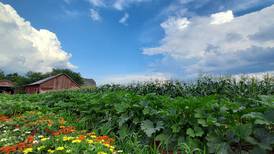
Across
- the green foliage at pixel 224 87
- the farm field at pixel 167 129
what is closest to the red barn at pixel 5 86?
the green foliage at pixel 224 87

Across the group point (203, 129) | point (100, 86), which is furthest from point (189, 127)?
point (100, 86)

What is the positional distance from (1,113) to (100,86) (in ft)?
27.5

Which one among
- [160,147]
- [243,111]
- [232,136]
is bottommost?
[160,147]

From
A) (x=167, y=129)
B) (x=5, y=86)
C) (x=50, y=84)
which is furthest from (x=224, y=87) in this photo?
(x=5, y=86)

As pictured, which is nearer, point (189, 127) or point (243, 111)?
point (243, 111)

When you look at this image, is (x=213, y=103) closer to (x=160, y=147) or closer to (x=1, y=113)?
(x=160, y=147)

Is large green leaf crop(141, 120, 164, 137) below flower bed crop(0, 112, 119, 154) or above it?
above

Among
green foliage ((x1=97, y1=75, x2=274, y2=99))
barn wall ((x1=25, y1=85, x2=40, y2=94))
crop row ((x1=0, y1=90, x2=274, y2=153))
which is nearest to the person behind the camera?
crop row ((x1=0, y1=90, x2=274, y2=153))

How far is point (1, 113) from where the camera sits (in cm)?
743

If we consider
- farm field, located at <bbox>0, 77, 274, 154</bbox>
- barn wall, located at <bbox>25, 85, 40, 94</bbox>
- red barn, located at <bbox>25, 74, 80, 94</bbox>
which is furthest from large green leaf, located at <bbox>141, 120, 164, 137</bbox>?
barn wall, located at <bbox>25, 85, 40, 94</bbox>

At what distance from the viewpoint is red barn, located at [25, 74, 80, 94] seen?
46278 mm

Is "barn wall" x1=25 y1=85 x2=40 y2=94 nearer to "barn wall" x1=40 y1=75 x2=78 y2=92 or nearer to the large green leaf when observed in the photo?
"barn wall" x1=40 y1=75 x2=78 y2=92

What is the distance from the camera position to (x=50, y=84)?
4734cm

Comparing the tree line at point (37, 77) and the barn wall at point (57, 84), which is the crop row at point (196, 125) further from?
the tree line at point (37, 77)
